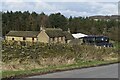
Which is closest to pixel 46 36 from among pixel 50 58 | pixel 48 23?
pixel 48 23

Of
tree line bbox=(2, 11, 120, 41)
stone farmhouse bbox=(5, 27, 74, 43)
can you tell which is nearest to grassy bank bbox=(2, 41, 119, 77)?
stone farmhouse bbox=(5, 27, 74, 43)

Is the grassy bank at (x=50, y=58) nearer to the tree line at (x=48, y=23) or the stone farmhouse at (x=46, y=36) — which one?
the stone farmhouse at (x=46, y=36)

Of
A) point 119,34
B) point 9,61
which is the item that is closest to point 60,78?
point 9,61

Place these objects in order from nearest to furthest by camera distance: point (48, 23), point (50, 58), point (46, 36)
Answer: 1. point (50, 58)
2. point (46, 36)
3. point (48, 23)

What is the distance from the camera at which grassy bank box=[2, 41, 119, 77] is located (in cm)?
1808

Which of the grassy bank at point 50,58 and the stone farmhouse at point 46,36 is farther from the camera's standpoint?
the stone farmhouse at point 46,36

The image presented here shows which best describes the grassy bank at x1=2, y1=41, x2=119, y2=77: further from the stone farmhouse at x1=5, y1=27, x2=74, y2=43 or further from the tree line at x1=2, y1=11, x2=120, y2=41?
the tree line at x1=2, y1=11, x2=120, y2=41

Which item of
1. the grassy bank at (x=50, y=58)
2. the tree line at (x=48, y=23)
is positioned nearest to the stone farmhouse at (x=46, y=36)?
the tree line at (x=48, y=23)

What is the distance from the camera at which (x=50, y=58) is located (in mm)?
22359

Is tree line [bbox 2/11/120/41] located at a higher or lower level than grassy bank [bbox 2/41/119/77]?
higher

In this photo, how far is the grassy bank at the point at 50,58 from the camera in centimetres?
1808

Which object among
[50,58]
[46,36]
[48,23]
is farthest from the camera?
[48,23]

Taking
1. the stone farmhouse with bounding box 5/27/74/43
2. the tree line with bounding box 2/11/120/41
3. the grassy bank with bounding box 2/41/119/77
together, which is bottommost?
the grassy bank with bounding box 2/41/119/77

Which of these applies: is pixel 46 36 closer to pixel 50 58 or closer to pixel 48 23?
pixel 48 23
